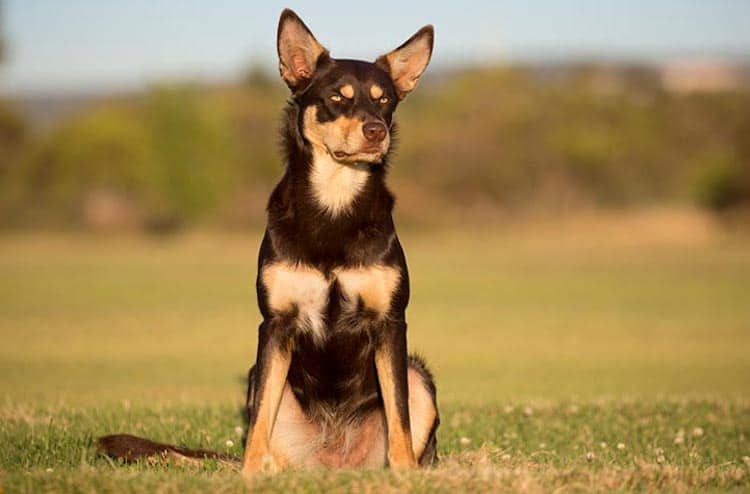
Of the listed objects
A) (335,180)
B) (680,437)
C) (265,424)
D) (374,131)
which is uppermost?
(374,131)

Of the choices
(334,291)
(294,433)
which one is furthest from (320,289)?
(294,433)

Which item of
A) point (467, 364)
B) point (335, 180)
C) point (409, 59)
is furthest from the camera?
point (467, 364)

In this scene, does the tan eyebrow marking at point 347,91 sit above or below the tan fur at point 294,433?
above

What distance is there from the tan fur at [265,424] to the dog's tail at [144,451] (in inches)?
21.8

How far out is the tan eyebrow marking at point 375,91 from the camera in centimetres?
682

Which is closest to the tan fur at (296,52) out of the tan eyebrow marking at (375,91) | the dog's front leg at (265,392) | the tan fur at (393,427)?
the tan eyebrow marking at (375,91)

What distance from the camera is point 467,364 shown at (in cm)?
1772

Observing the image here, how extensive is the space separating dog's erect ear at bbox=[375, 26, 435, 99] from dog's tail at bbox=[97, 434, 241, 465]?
2.66 metres

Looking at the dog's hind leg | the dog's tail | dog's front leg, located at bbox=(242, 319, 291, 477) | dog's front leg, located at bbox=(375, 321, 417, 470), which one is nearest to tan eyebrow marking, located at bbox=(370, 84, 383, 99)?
dog's front leg, located at bbox=(375, 321, 417, 470)

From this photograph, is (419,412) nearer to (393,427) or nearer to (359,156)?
(393,427)

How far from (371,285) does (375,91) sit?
122 centimetres

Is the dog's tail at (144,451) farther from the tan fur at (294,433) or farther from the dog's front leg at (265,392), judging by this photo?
the dog's front leg at (265,392)

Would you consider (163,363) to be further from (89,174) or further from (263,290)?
(89,174)

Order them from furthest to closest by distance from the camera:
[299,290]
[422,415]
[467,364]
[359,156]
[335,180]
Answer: [467,364]
[422,415]
[335,180]
[359,156]
[299,290]
